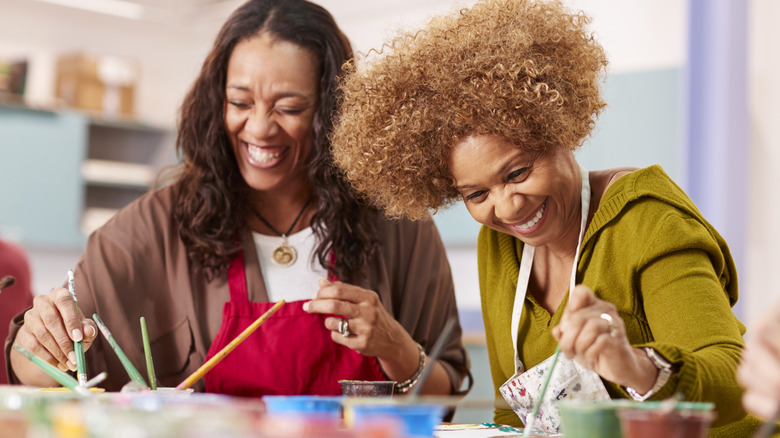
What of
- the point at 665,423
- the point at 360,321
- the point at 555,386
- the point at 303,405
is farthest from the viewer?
the point at 360,321

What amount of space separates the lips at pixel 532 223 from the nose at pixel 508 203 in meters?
0.05

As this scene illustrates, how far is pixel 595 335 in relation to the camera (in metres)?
0.95

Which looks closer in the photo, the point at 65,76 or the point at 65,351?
the point at 65,351

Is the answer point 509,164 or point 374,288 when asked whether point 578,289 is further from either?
point 374,288

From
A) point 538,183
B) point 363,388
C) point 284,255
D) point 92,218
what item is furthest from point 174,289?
point 92,218

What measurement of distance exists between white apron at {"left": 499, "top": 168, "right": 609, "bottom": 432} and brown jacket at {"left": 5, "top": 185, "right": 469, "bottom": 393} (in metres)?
0.38

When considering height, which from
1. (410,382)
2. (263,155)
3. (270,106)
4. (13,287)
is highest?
(270,106)

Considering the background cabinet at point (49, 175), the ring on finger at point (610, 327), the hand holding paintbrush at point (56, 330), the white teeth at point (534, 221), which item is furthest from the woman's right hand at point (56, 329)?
the background cabinet at point (49, 175)

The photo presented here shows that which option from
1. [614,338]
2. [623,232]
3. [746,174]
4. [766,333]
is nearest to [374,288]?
[623,232]

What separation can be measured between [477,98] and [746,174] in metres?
2.18

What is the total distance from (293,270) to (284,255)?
0.13 feet

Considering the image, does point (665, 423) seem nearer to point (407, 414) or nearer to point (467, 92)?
point (407, 414)

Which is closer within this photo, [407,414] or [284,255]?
[407,414]

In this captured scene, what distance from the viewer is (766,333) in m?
0.74
